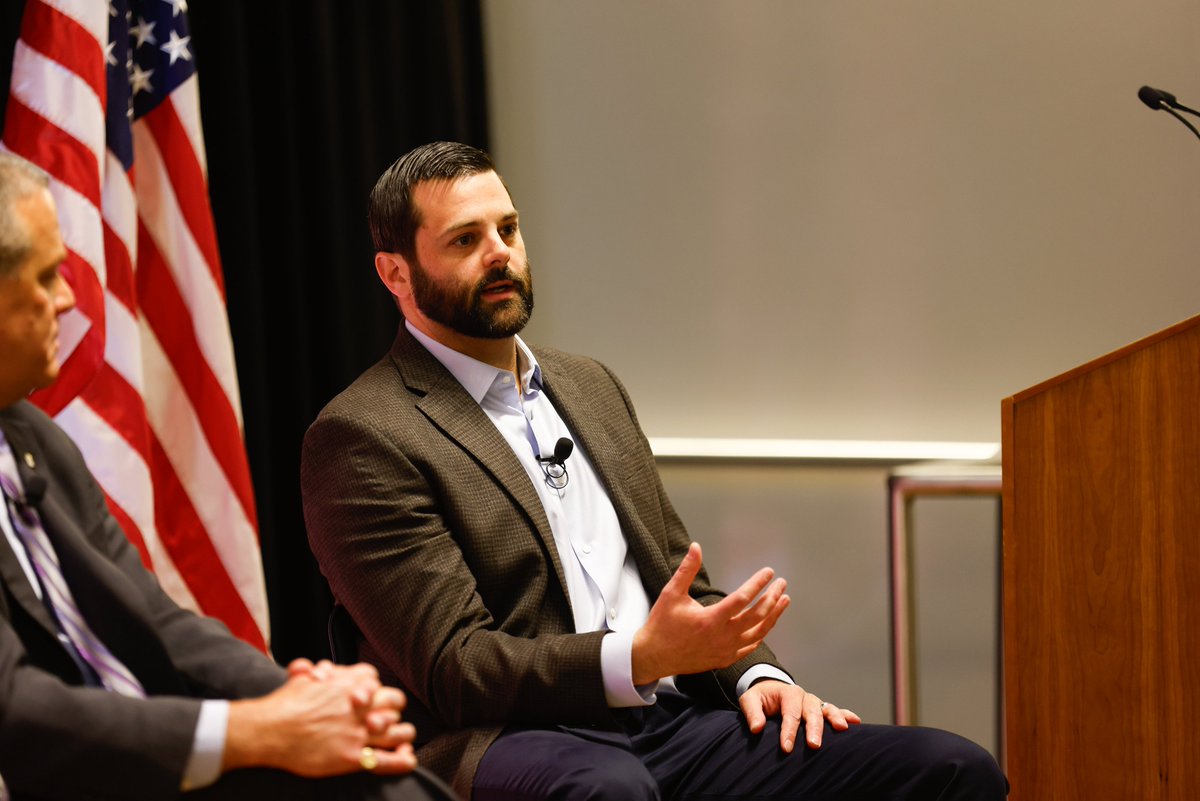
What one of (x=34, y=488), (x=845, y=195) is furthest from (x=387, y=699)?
(x=845, y=195)

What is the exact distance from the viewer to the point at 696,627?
1.98 m

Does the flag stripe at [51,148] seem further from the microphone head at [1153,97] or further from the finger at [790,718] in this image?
the microphone head at [1153,97]

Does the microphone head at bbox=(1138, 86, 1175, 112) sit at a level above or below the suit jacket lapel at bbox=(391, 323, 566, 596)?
above

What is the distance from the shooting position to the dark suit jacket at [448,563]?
2.04 meters

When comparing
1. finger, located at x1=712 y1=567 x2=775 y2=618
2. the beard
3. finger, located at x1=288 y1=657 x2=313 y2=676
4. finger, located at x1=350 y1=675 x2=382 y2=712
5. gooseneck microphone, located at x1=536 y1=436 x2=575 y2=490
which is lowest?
finger, located at x1=350 y1=675 x2=382 y2=712

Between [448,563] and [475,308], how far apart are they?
51cm

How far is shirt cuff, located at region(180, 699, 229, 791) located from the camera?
1.43 m

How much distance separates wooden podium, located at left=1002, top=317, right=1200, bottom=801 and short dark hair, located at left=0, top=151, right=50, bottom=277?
1703 millimetres

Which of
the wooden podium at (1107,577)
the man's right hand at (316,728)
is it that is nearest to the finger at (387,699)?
the man's right hand at (316,728)

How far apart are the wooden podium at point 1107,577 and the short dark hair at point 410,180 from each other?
3.66ft

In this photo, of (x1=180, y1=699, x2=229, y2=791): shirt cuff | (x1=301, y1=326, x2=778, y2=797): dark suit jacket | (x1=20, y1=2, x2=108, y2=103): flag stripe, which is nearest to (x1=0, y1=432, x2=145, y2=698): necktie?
(x1=180, y1=699, x2=229, y2=791): shirt cuff

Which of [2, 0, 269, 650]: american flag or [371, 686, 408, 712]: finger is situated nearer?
[371, 686, 408, 712]: finger

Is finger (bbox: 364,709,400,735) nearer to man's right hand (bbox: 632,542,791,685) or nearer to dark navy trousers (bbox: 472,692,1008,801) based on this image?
dark navy trousers (bbox: 472,692,1008,801)

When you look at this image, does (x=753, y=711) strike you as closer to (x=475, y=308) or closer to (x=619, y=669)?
(x=619, y=669)
